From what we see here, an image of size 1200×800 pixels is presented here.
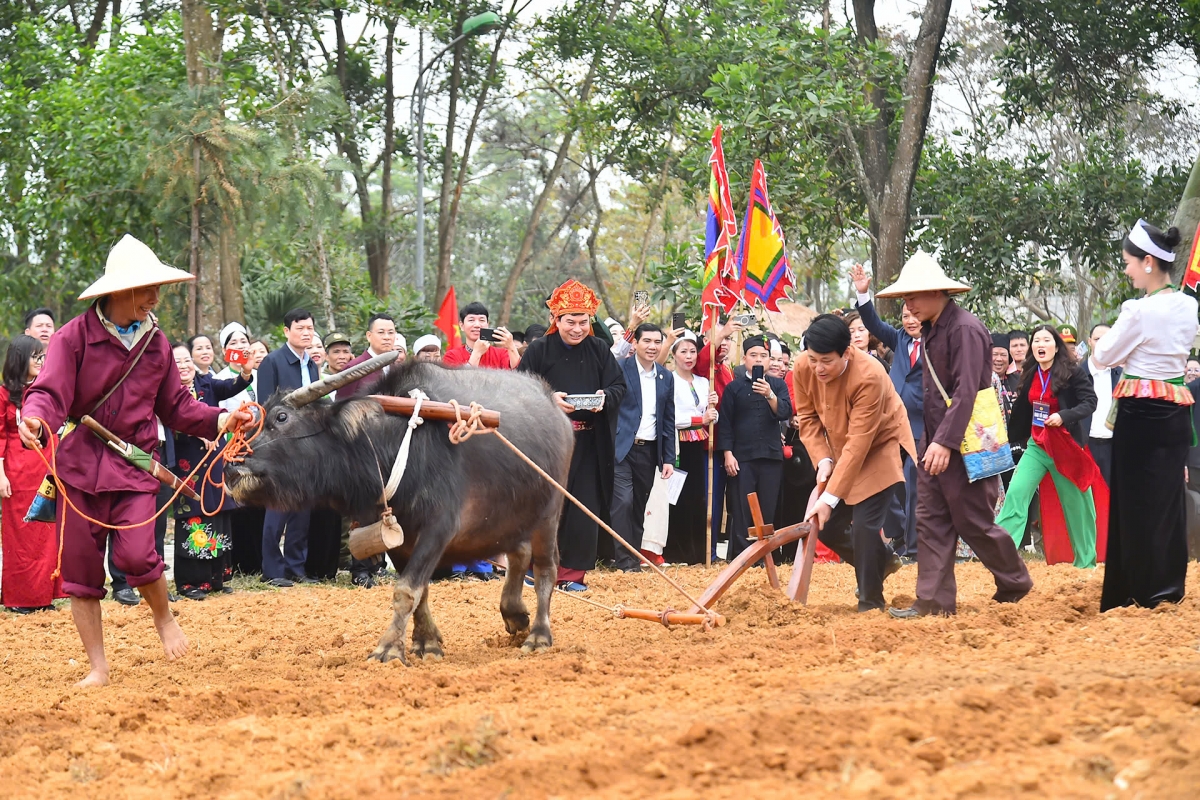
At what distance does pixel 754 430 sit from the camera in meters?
11.8

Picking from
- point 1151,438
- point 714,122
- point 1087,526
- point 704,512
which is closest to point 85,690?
point 1151,438

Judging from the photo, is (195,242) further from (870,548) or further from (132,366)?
(870,548)

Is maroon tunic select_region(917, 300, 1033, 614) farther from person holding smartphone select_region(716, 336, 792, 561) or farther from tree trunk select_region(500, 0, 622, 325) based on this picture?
tree trunk select_region(500, 0, 622, 325)

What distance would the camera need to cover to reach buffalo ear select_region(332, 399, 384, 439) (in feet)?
21.1

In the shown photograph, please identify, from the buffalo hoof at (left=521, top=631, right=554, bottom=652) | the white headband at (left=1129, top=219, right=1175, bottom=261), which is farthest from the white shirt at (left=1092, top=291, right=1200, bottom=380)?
the buffalo hoof at (left=521, top=631, right=554, bottom=652)

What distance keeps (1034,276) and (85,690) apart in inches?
584

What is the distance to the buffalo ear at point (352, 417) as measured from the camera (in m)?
6.42

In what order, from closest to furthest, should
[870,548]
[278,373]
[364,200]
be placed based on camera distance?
[870,548] < [278,373] < [364,200]

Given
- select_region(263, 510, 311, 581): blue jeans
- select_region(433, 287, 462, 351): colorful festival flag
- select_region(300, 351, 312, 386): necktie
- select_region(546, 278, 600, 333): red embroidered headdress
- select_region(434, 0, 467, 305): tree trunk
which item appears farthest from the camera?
select_region(434, 0, 467, 305): tree trunk

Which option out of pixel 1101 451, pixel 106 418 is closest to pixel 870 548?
pixel 106 418

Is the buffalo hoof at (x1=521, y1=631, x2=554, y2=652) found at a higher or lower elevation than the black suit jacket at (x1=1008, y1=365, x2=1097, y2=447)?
lower

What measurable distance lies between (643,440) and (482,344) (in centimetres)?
181

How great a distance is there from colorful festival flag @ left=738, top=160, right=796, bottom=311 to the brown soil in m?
4.59

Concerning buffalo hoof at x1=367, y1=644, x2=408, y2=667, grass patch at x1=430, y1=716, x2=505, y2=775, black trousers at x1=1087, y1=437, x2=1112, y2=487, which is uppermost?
black trousers at x1=1087, y1=437, x2=1112, y2=487
